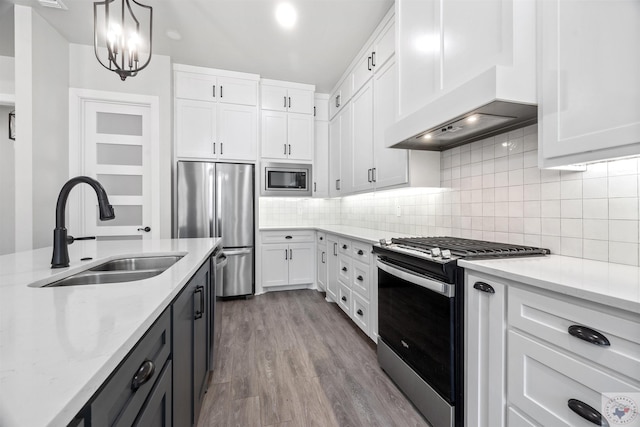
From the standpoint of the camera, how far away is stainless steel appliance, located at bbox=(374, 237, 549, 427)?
1319 mm

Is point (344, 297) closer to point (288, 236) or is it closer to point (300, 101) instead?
point (288, 236)

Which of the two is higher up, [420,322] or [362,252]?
[362,252]

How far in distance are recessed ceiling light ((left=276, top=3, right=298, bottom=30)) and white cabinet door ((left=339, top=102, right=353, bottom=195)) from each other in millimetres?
1064

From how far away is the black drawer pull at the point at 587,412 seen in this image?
0.80m

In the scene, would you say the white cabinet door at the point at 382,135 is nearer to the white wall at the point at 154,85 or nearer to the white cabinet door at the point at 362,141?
the white cabinet door at the point at 362,141

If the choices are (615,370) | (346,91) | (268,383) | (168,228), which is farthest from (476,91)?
(168,228)

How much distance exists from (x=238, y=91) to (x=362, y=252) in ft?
8.89

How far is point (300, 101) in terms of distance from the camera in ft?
13.0

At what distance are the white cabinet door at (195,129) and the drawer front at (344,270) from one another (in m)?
2.09

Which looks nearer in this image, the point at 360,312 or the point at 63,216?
the point at 63,216

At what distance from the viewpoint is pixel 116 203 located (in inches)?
128

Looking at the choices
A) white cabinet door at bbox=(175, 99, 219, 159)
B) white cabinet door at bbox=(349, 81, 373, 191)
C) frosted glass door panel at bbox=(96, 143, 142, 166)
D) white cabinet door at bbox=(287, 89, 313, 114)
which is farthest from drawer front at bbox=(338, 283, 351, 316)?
frosted glass door panel at bbox=(96, 143, 142, 166)

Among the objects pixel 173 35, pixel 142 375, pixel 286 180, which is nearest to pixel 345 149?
pixel 286 180

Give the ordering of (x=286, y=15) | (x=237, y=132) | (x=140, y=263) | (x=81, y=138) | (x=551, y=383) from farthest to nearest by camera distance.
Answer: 1. (x=237, y=132)
2. (x=81, y=138)
3. (x=286, y=15)
4. (x=140, y=263)
5. (x=551, y=383)
